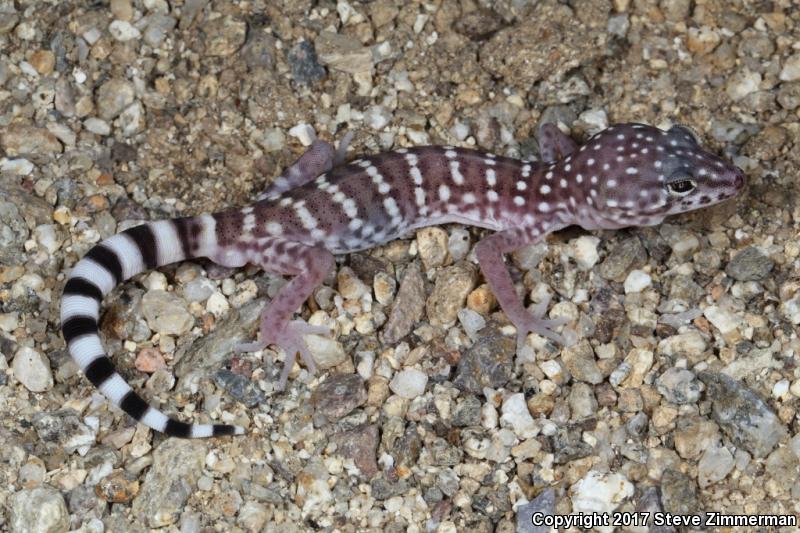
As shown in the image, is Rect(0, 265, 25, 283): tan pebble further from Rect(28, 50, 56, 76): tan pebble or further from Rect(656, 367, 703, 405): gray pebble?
Rect(656, 367, 703, 405): gray pebble

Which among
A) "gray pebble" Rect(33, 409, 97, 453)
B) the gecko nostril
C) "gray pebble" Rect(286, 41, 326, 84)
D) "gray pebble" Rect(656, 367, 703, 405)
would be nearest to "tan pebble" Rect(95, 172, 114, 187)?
"gray pebble" Rect(286, 41, 326, 84)

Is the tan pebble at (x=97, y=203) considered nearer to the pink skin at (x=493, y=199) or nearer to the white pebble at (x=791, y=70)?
the pink skin at (x=493, y=199)

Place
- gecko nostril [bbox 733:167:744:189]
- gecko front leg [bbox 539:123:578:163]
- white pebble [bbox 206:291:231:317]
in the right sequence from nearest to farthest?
gecko nostril [bbox 733:167:744:189], white pebble [bbox 206:291:231:317], gecko front leg [bbox 539:123:578:163]

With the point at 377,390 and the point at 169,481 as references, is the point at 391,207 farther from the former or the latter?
the point at 169,481

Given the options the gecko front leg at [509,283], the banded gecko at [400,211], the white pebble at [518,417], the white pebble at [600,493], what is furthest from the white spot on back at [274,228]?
the white pebble at [600,493]

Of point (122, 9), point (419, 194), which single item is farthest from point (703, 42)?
point (122, 9)

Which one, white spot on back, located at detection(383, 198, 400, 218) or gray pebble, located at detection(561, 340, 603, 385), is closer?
gray pebble, located at detection(561, 340, 603, 385)
